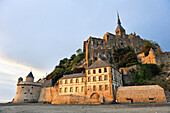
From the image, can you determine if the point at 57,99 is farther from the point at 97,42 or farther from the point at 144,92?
the point at 97,42

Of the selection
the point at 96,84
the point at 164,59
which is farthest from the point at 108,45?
the point at 96,84

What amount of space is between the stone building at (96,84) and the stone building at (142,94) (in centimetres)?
200

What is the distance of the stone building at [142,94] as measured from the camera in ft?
67.9

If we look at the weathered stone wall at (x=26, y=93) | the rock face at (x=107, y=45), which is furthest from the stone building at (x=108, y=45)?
the weathered stone wall at (x=26, y=93)

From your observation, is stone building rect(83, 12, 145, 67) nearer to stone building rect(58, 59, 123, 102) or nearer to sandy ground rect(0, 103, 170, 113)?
stone building rect(58, 59, 123, 102)

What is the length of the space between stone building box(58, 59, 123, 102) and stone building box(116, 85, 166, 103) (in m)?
2.00

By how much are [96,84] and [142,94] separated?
1002 centimetres

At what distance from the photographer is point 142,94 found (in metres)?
21.8

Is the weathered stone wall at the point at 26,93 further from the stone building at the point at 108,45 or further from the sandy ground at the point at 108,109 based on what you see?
the stone building at the point at 108,45

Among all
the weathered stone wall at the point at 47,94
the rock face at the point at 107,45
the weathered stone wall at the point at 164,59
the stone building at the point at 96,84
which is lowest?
the weathered stone wall at the point at 47,94

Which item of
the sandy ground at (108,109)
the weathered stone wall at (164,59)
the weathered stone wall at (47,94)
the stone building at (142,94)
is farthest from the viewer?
the weathered stone wall at (164,59)

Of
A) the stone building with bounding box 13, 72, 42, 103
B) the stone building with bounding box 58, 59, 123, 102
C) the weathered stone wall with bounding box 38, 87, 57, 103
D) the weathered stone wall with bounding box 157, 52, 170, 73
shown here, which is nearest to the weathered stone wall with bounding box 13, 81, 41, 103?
the stone building with bounding box 13, 72, 42, 103

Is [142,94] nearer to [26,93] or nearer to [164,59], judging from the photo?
[164,59]

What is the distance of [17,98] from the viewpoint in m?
35.6
